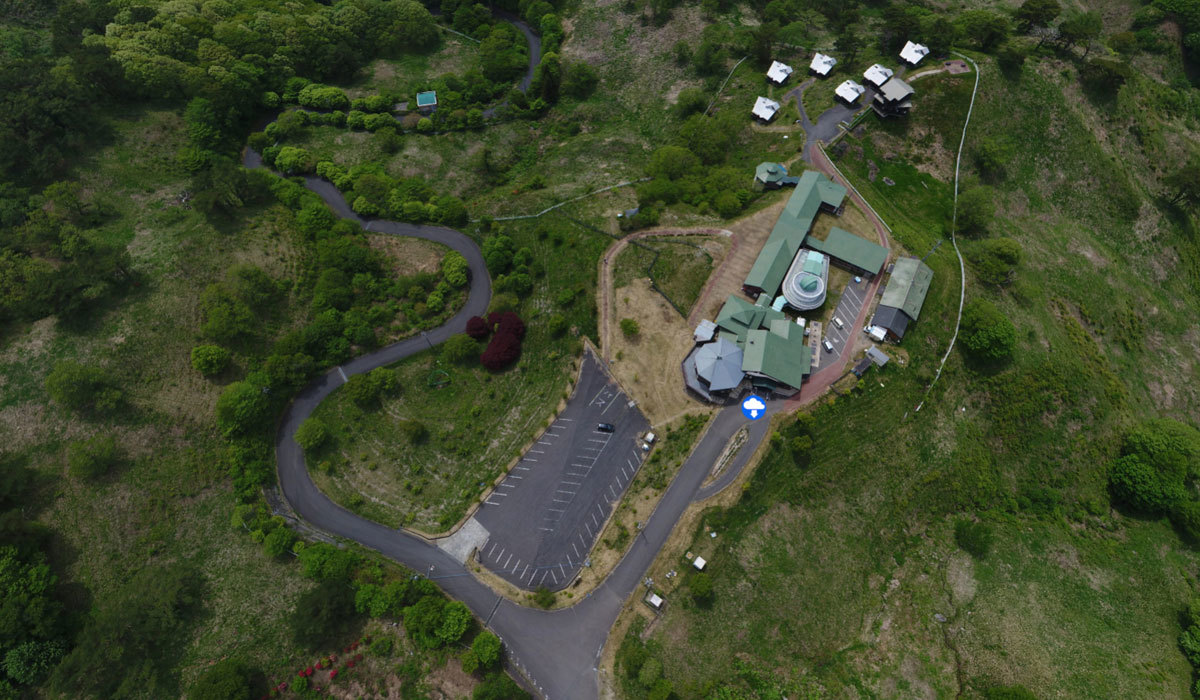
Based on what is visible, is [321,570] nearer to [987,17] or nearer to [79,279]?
[79,279]

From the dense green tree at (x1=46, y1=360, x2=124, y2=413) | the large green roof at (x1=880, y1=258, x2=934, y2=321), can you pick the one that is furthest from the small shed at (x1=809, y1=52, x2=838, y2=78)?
the dense green tree at (x1=46, y1=360, x2=124, y2=413)

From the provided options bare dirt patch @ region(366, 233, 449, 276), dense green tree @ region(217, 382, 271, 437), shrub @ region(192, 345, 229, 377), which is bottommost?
dense green tree @ region(217, 382, 271, 437)

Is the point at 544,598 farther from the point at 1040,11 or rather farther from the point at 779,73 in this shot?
the point at 1040,11

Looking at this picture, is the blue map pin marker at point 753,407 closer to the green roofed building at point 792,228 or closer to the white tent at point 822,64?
the green roofed building at point 792,228

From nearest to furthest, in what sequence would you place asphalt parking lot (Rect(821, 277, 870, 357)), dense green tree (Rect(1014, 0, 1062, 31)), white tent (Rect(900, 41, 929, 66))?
1. asphalt parking lot (Rect(821, 277, 870, 357))
2. white tent (Rect(900, 41, 929, 66))
3. dense green tree (Rect(1014, 0, 1062, 31))

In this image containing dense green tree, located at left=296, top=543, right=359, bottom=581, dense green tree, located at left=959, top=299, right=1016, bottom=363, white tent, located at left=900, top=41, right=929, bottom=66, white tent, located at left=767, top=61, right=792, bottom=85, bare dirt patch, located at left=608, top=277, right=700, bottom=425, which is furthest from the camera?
white tent, located at left=767, top=61, right=792, bottom=85

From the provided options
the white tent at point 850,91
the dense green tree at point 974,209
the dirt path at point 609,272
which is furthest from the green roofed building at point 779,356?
the white tent at point 850,91

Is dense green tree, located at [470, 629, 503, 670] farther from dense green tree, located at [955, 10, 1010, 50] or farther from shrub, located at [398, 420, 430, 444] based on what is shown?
dense green tree, located at [955, 10, 1010, 50]
